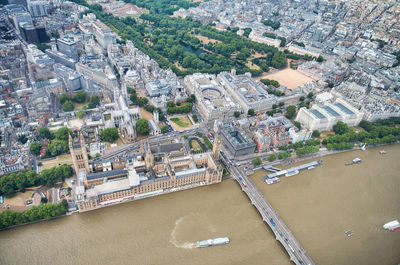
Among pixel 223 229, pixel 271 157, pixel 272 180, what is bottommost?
pixel 223 229

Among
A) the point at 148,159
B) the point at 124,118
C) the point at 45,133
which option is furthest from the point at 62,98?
the point at 148,159

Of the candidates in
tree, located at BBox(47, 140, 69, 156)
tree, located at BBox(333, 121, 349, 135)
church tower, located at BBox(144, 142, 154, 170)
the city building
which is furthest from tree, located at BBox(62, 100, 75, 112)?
tree, located at BBox(333, 121, 349, 135)

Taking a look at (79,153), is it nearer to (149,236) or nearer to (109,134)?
(109,134)

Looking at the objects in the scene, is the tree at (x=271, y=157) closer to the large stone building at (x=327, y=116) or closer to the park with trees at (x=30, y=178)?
the large stone building at (x=327, y=116)

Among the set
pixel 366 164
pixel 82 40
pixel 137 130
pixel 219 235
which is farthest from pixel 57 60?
pixel 366 164

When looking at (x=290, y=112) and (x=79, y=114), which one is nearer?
(x=79, y=114)

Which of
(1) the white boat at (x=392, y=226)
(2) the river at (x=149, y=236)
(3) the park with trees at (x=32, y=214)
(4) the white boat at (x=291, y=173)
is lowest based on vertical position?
(1) the white boat at (x=392, y=226)

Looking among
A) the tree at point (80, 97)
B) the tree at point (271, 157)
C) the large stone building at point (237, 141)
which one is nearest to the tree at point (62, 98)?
the tree at point (80, 97)
